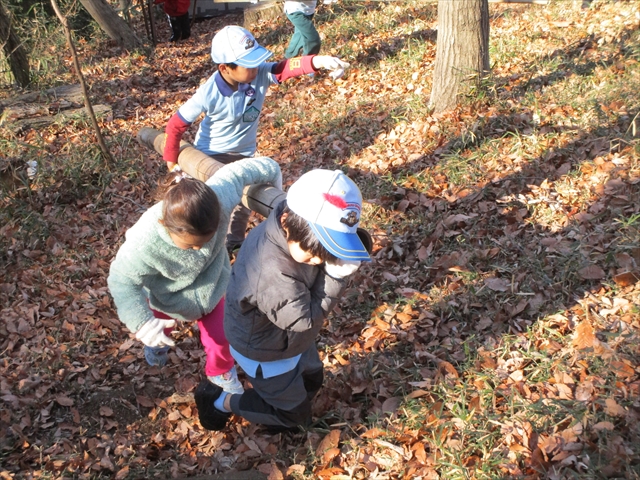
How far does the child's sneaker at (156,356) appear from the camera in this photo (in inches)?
160

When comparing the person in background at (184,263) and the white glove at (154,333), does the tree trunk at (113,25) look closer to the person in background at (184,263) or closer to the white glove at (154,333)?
the person in background at (184,263)

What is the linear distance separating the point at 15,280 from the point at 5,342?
0.89 m

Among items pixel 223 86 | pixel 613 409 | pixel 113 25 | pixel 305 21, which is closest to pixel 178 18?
pixel 113 25

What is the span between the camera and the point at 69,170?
6387 mm

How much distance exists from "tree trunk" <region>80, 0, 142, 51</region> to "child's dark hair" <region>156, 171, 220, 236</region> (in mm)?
9092

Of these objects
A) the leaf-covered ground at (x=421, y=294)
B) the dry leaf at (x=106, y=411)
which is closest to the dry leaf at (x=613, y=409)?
the leaf-covered ground at (x=421, y=294)

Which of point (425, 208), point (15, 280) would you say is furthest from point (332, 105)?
point (15, 280)

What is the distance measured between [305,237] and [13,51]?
744 centimetres

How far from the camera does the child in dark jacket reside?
8.16 ft

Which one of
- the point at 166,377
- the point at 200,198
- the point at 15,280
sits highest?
the point at 200,198

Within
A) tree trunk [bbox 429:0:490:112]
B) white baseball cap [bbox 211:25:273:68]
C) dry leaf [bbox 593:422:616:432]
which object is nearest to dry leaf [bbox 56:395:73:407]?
white baseball cap [bbox 211:25:273:68]

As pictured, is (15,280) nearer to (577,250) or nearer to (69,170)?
(69,170)

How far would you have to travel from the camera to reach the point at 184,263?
3299 millimetres

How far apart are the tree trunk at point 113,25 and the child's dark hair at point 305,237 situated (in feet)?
31.9
